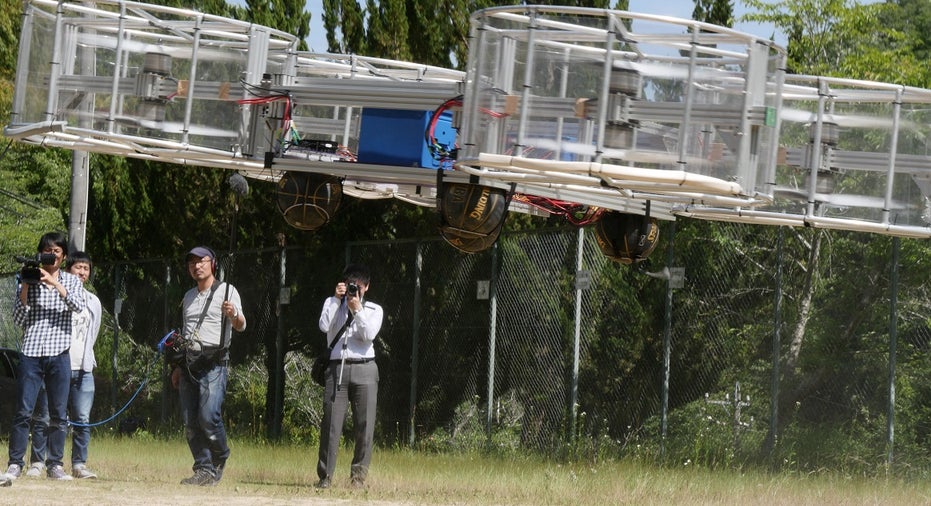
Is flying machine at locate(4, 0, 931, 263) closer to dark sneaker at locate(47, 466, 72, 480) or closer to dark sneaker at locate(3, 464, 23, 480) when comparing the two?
dark sneaker at locate(3, 464, 23, 480)

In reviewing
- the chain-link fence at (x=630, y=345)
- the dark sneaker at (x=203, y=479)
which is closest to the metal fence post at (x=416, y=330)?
the chain-link fence at (x=630, y=345)

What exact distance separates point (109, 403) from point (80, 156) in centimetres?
657

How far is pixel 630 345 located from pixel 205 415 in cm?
558

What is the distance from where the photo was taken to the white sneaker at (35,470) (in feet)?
43.0

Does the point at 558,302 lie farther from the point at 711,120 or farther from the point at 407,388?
the point at 711,120

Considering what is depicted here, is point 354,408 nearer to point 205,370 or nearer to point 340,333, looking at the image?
point 340,333

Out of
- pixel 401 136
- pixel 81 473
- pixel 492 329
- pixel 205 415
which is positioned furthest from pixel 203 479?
pixel 492 329

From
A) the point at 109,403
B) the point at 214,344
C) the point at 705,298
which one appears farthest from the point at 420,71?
the point at 109,403

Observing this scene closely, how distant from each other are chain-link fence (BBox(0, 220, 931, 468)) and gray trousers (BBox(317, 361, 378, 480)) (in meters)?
3.94

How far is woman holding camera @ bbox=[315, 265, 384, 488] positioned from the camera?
504 inches

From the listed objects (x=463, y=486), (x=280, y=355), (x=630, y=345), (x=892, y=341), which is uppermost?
(x=892, y=341)

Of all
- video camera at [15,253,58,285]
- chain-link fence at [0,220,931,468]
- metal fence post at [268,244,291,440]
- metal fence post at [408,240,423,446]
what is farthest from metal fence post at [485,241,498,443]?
video camera at [15,253,58,285]

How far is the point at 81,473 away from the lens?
44.2 ft

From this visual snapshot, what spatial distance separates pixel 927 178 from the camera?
11672mm
